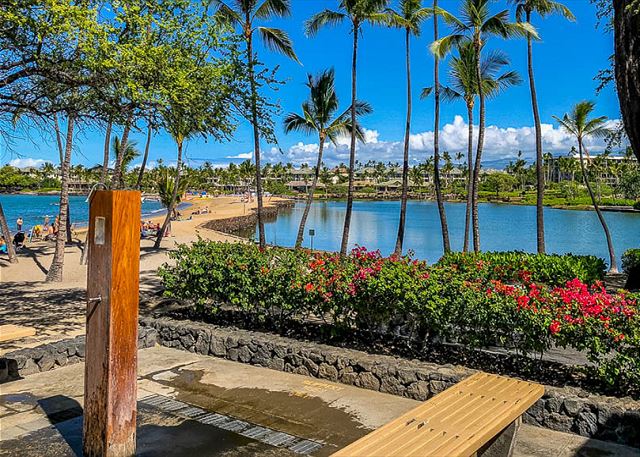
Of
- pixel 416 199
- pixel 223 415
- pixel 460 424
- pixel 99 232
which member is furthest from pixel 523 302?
pixel 416 199

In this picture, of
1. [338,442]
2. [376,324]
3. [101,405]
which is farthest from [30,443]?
[376,324]

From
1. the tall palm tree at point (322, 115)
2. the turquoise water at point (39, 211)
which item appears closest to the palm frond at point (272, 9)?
the tall palm tree at point (322, 115)

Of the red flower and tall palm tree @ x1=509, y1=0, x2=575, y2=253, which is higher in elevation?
tall palm tree @ x1=509, y1=0, x2=575, y2=253

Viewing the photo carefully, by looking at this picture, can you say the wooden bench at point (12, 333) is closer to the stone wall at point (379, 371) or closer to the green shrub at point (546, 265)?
the stone wall at point (379, 371)

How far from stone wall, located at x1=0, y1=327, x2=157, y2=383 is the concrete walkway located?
0.48 feet

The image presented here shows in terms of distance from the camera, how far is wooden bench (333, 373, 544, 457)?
8.84 ft

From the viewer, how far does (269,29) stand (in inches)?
659

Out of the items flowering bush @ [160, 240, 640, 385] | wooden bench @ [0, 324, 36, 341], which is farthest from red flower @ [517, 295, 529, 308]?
wooden bench @ [0, 324, 36, 341]

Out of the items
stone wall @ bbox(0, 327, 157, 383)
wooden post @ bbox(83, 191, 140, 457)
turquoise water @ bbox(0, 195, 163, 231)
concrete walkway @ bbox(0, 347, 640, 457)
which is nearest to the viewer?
wooden post @ bbox(83, 191, 140, 457)

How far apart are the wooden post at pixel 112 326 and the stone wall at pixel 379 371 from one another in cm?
249

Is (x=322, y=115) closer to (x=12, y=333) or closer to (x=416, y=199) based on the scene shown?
(x=12, y=333)

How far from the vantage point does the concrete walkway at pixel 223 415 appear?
13.5 feet

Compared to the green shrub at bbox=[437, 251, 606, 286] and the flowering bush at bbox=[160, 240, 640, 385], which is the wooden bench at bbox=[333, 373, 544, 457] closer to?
the flowering bush at bbox=[160, 240, 640, 385]

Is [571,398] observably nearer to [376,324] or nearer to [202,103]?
[376,324]
